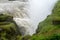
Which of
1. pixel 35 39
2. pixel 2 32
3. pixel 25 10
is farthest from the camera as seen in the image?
pixel 25 10

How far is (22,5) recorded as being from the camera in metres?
30.2

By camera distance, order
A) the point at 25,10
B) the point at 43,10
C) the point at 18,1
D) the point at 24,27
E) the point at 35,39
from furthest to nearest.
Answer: the point at 18,1 → the point at 25,10 → the point at 43,10 → the point at 24,27 → the point at 35,39

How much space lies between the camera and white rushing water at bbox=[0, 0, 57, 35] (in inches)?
951

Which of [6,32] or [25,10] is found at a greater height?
[25,10]

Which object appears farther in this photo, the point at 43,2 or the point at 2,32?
the point at 43,2

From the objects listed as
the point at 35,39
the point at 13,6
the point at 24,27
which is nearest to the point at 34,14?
the point at 13,6

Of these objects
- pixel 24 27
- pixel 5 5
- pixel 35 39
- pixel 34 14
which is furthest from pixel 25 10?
pixel 35 39

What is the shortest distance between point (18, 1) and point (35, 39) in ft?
70.9

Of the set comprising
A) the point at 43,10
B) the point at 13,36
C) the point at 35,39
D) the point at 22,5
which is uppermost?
the point at 22,5

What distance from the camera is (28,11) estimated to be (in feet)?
94.7

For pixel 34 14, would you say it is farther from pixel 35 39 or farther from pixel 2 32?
pixel 35 39

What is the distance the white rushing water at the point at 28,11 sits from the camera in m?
24.2

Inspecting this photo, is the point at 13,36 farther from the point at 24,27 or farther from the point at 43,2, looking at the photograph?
the point at 43,2

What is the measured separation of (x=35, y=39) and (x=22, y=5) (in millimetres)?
19556
